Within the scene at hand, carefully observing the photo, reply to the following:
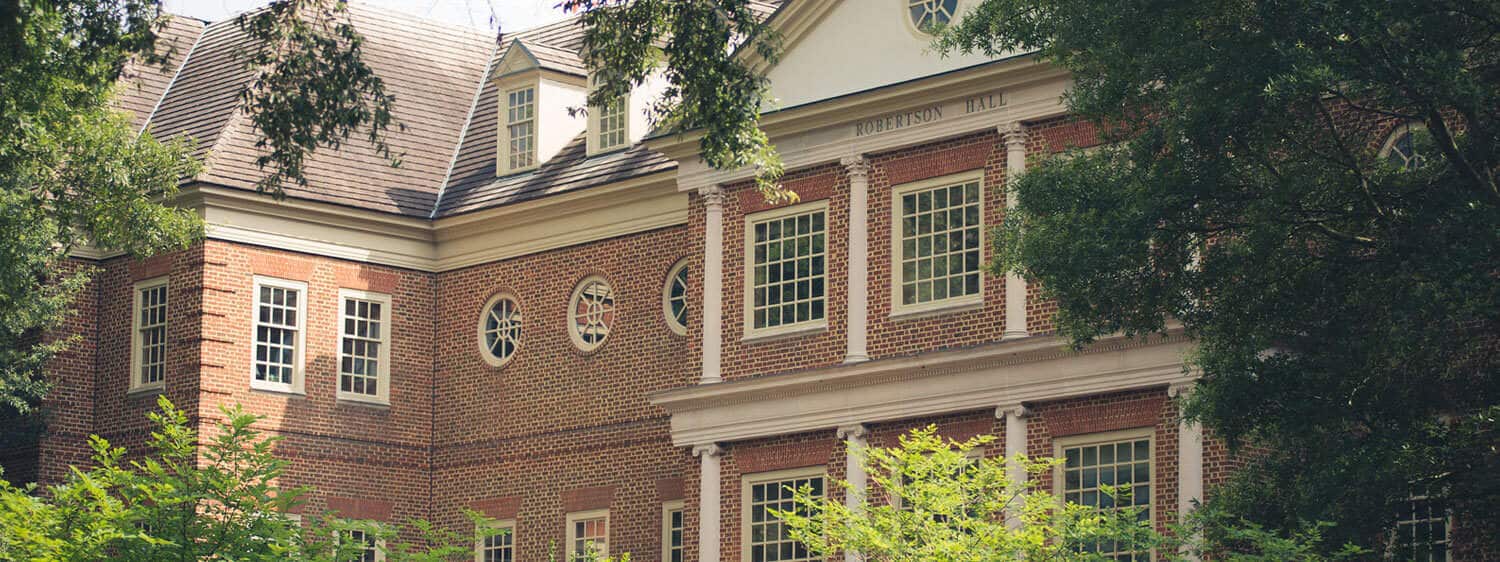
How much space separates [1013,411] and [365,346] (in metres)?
11.5

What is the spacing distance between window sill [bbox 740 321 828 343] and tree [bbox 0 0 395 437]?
210 inches

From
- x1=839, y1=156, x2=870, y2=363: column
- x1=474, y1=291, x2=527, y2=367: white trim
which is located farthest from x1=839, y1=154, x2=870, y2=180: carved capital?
x1=474, y1=291, x2=527, y2=367: white trim

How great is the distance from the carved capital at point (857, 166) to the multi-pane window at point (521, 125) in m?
7.47

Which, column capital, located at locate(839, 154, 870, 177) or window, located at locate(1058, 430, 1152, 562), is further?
column capital, located at locate(839, 154, 870, 177)

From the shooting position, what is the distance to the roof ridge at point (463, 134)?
36938mm

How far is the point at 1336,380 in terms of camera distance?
68.8 feet

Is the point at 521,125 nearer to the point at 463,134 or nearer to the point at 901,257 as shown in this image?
the point at 463,134

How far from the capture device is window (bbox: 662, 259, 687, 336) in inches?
1319

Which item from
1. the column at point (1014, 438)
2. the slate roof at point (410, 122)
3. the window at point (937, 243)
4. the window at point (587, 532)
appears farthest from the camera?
the slate roof at point (410, 122)

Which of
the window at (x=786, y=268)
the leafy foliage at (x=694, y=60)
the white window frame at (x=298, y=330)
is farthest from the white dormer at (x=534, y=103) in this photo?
the leafy foliage at (x=694, y=60)

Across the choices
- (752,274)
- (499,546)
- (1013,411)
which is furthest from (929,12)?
(499,546)

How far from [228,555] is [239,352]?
Answer: 578 inches

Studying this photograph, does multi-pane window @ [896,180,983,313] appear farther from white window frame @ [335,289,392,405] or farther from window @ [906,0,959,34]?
white window frame @ [335,289,392,405]

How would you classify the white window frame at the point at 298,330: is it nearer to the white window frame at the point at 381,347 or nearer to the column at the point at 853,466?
the white window frame at the point at 381,347
